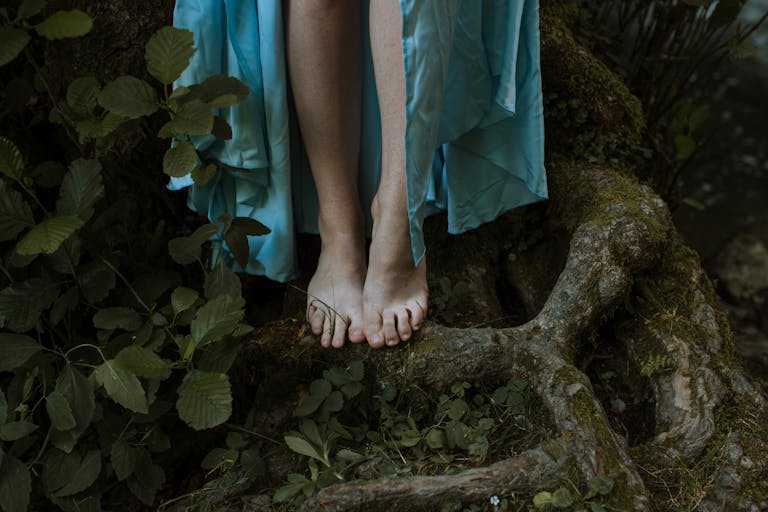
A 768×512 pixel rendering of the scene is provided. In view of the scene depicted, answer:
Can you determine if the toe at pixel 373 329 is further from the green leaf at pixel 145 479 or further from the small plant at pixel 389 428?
the green leaf at pixel 145 479

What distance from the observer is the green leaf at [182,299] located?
186 cm

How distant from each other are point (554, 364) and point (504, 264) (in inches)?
24.6

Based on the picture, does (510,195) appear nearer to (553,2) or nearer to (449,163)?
(449,163)

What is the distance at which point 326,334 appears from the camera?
206 centimetres

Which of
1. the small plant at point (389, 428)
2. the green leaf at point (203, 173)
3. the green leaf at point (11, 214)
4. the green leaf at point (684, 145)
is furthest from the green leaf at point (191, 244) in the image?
the green leaf at point (684, 145)

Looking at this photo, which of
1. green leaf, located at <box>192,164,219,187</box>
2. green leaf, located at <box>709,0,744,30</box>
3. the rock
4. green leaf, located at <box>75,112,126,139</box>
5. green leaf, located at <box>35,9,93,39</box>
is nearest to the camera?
green leaf, located at <box>35,9,93,39</box>

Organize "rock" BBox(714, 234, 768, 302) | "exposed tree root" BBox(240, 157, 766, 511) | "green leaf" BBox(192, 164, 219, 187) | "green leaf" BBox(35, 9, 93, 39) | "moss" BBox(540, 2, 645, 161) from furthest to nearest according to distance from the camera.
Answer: "rock" BBox(714, 234, 768, 302), "moss" BBox(540, 2, 645, 161), "green leaf" BBox(192, 164, 219, 187), "exposed tree root" BBox(240, 157, 766, 511), "green leaf" BBox(35, 9, 93, 39)

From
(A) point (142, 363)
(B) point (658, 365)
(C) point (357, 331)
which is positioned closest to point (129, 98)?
(A) point (142, 363)

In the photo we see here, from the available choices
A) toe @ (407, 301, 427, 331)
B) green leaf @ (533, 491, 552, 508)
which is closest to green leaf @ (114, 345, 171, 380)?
toe @ (407, 301, 427, 331)

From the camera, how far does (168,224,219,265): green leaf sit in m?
1.92

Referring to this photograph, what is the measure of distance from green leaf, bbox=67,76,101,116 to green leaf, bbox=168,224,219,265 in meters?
0.36

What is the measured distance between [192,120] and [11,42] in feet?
1.26

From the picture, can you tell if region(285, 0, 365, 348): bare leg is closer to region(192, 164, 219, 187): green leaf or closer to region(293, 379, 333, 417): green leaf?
region(293, 379, 333, 417): green leaf

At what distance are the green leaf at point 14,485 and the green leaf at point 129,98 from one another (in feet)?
2.57
